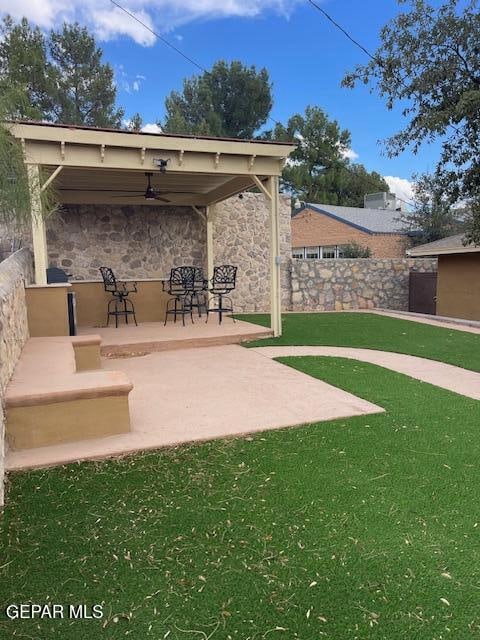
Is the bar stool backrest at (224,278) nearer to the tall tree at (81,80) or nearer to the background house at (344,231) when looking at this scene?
the tall tree at (81,80)

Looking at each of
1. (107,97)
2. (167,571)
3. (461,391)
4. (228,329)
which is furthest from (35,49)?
(167,571)

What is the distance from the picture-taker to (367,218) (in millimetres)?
24812

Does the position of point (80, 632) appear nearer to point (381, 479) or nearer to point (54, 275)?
point (381, 479)

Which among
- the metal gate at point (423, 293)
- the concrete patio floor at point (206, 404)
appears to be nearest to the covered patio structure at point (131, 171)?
the concrete patio floor at point (206, 404)

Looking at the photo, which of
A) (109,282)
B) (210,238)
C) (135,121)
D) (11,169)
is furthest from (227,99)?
(11,169)

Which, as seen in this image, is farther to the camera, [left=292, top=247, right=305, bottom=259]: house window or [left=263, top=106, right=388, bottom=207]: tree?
[left=292, top=247, right=305, bottom=259]: house window

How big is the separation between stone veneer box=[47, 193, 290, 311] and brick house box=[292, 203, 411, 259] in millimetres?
11373

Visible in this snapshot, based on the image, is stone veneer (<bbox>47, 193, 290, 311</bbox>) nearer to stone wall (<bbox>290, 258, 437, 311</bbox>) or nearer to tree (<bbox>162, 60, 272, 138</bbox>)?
stone wall (<bbox>290, 258, 437, 311</bbox>)

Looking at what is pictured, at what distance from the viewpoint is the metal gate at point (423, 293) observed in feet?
47.5

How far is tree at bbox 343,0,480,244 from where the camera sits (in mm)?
7168

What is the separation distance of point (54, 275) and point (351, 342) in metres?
4.84

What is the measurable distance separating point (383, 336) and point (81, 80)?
14.1 metres

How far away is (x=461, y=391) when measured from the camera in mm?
5223

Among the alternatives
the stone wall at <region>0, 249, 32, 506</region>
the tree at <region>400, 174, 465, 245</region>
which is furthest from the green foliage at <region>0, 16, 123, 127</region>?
the tree at <region>400, 174, 465, 245</region>
